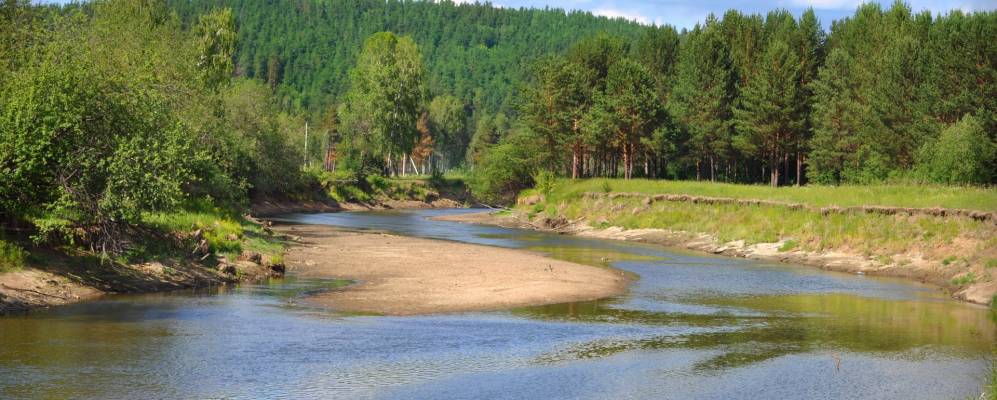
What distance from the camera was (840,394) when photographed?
23.5 m

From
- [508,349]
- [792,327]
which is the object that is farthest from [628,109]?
[508,349]

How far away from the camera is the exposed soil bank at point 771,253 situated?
4539 cm

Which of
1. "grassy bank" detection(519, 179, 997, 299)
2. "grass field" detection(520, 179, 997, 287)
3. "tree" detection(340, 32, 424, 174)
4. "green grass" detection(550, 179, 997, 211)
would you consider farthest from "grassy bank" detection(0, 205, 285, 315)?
"tree" detection(340, 32, 424, 174)

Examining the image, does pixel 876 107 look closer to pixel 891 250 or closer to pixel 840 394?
pixel 891 250

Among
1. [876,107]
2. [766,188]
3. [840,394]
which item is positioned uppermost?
[876,107]

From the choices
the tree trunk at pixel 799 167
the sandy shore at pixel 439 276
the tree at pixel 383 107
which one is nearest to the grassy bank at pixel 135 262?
the sandy shore at pixel 439 276

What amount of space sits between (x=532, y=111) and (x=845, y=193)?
5369 cm

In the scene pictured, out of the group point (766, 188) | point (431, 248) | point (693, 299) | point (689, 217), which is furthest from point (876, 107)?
point (693, 299)

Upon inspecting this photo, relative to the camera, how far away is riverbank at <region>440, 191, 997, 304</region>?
1834 inches

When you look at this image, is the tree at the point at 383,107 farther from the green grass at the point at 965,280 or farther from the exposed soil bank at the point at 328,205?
the green grass at the point at 965,280

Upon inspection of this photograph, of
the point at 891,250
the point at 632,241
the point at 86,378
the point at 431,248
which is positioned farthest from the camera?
the point at 632,241

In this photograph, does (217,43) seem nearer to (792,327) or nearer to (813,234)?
(813,234)

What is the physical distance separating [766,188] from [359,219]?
39.8 m

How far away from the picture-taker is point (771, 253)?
193 ft
